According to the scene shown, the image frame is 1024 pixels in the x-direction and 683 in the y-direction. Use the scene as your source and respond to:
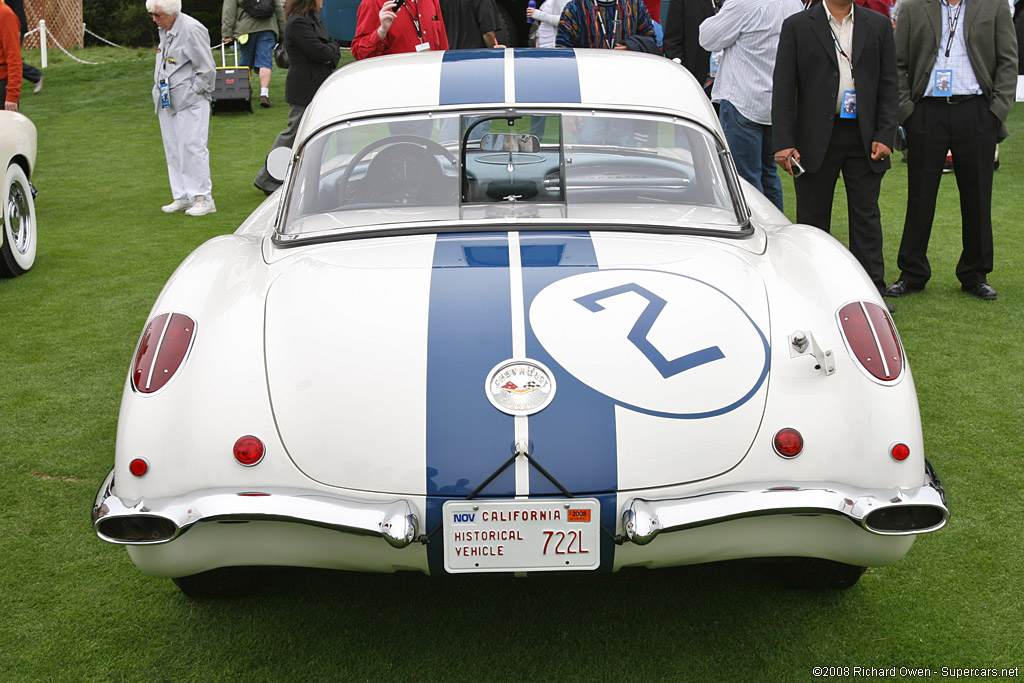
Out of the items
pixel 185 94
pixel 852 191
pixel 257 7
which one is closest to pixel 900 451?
pixel 852 191

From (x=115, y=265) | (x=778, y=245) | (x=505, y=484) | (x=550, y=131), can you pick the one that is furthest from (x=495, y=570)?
(x=115, y=265)

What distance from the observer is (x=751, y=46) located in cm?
696

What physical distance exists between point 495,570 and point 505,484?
21cm

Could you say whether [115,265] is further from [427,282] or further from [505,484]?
[505,484]

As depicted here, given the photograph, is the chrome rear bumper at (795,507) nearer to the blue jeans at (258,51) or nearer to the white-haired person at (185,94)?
the white-haired person at (185,94)

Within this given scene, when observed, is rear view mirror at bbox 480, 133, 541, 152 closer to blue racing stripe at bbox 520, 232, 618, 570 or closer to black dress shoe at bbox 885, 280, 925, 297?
A: blue racing stripe at bbox 520, 232, 618, 570

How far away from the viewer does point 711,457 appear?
2.51m

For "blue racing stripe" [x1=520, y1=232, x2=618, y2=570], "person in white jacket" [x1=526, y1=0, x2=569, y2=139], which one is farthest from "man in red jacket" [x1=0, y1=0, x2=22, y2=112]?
"blue racing stripe" [x1=520, y1=232, x2=618, y2=570]

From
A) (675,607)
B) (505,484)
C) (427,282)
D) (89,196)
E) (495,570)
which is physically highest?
(427,282)

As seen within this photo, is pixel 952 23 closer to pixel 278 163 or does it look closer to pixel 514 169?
pixel 514 169

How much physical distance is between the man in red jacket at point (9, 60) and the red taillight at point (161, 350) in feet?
21.8

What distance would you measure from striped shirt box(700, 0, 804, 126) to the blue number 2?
4527mm

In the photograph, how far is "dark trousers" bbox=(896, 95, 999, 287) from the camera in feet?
19.7

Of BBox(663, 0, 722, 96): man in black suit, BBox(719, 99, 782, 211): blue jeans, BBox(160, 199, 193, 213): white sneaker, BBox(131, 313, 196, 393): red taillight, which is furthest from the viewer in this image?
BBox(160, 199, 193, 213): white sneaker
